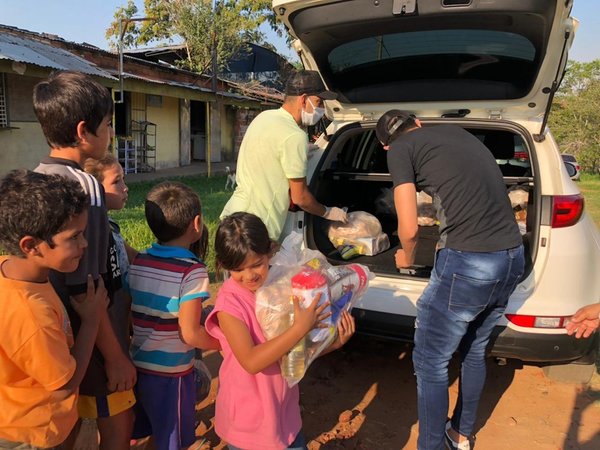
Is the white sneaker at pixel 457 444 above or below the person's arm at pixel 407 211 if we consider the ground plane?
below

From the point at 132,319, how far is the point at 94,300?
36cm

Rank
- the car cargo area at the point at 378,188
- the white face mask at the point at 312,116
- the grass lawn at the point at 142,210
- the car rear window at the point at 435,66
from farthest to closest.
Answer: the grass lawn at the point at 142,210, the car cargo area at the point at 378,188, the white face mask at the point at 312,116, the car rear window at the point at 435,66

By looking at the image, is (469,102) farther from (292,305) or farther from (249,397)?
(249,397)

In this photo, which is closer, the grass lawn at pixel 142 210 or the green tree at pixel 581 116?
the grass lawn at pixel 142 210

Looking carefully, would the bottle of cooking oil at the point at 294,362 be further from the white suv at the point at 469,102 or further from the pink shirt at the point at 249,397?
the white suv at the point at 469,102

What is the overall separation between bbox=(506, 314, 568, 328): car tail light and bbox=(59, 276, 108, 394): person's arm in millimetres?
1863

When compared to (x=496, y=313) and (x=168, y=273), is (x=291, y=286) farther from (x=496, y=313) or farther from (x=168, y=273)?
(x=496, y=313)

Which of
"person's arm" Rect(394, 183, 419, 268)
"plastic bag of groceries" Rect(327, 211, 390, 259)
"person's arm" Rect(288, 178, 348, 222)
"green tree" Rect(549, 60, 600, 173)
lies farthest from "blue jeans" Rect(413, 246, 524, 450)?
"green tree" Rect(549, 60, 600, 173)

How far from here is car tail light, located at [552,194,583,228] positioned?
2533mm

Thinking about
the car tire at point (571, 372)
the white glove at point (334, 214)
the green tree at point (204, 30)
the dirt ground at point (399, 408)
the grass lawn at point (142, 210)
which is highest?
the green tree at point (204, 30)

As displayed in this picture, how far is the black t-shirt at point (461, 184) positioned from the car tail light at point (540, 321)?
509 millimetres

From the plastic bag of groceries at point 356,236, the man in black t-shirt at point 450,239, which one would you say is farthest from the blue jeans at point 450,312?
the plastic bag of groceries at point 356,236

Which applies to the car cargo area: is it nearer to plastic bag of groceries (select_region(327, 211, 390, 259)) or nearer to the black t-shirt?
plastic bag of groceries (select_region(327, 211, 390, 259))

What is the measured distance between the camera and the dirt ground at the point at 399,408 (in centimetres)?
247
